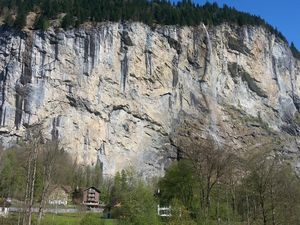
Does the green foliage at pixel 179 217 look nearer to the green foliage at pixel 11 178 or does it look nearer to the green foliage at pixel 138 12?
the green foliage at pixel 11 178

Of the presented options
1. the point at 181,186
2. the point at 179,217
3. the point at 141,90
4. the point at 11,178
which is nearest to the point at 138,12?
the point at 141,90

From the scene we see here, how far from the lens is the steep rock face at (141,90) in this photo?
8856cm

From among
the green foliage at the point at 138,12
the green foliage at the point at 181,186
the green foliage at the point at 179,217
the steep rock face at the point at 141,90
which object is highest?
the green foliage at the point at 138,12

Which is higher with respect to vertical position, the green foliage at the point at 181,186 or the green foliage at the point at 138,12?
the green foliage at the point at 138,12

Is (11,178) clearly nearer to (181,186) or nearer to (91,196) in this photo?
(181,186)

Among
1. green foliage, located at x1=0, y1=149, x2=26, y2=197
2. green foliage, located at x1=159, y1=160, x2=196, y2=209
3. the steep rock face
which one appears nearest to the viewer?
green foliage, located at x1=159, y1=160, x2=196, y2=209

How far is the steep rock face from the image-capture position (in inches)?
3487

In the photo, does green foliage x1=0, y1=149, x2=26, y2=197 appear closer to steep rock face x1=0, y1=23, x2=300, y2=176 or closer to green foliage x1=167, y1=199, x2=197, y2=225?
green foliage x1=167, y1=199, x2=197, y2=225

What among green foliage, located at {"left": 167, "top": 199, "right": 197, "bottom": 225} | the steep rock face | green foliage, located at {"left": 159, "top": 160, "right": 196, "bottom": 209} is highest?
the steep rock face

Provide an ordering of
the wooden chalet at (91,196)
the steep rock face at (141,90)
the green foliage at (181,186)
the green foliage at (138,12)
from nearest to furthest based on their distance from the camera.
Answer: the green foliage at (181,186)
the wooden chalet at (91,196)
the steep rock face at (141,90)
the green foliage at (138,12)

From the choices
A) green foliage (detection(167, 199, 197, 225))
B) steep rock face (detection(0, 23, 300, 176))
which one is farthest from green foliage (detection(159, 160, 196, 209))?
steep rock face (detection(0, 23, 300, 176))

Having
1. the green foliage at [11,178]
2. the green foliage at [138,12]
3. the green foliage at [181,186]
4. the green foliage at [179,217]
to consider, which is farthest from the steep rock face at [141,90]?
the green foliage at [179,217]

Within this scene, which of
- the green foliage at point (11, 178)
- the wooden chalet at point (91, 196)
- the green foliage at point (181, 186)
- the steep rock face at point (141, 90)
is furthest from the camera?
the steep rock face at point (141, 90)

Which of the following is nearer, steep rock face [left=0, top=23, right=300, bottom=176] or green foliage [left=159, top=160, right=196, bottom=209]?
green foliage [left=159, top=160, right=196, bottom=209]
